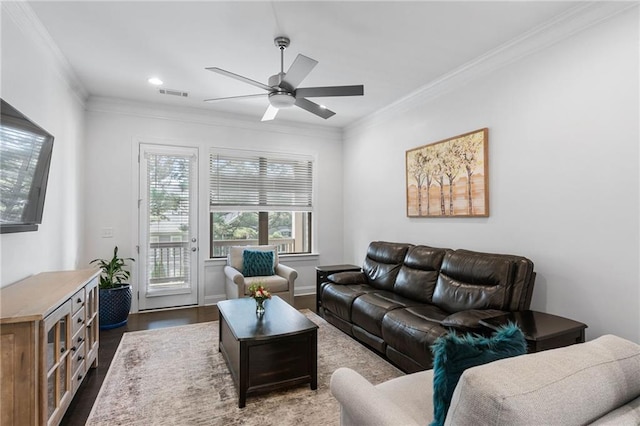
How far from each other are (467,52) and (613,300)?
2.47m

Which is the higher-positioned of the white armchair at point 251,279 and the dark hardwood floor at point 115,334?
the white armchair at point 251,279

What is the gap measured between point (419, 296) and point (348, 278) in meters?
0.99

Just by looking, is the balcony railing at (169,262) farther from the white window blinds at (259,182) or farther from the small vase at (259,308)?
the small vase at (259,308)

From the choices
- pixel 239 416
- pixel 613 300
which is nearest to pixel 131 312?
pixel 239 416

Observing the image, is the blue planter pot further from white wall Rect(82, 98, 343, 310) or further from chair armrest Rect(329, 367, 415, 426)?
chair armrest Rect(329, 367, 415, 426)

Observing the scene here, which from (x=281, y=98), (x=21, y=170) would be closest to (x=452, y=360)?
(x=281, y=98)

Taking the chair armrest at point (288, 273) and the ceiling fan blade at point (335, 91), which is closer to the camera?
the ceiling fan blade at point (335, 91)

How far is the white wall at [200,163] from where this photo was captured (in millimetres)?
4500

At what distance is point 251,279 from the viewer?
14.7 feet

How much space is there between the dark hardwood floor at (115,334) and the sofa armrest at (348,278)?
0.90m

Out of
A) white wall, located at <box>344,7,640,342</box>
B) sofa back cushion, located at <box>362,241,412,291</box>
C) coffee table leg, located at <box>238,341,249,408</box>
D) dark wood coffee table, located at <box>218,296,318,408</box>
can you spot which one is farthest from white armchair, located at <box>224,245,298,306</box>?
white wall, located at <box>344,7,640,342</box>

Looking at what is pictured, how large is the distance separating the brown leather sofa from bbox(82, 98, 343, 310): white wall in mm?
1808

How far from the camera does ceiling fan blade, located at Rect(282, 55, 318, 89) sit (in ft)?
7.97

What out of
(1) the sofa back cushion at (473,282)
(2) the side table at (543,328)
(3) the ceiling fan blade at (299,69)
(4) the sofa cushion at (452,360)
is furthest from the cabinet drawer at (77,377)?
(1) the sofa back cushion at (473,282)
